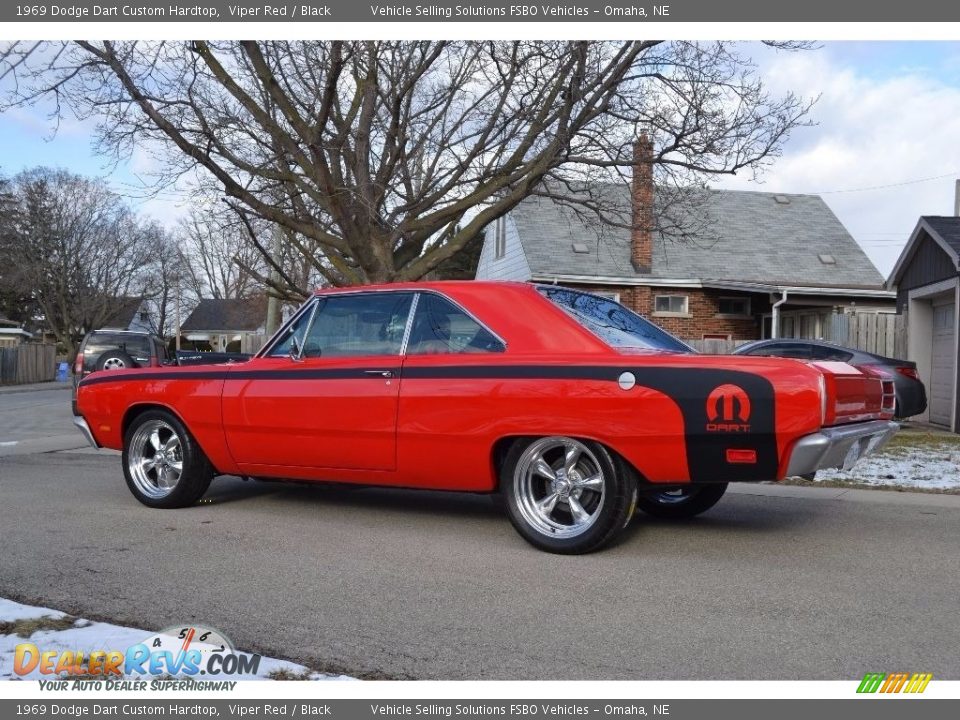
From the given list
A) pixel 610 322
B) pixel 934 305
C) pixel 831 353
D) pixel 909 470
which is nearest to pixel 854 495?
pixel 909 470

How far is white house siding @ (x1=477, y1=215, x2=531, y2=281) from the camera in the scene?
26.8 meters

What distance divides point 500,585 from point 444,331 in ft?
6.09

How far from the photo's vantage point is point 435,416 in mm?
5836

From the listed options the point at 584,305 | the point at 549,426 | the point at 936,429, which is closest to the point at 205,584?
the point at 549,426

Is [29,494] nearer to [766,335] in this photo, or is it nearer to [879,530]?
[879,530]

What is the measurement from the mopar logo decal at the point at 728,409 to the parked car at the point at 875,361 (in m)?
8.66

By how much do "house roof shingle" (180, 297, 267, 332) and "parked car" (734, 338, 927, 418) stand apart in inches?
2476

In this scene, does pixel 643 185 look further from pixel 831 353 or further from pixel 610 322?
pixel 610 322

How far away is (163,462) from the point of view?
7207mm

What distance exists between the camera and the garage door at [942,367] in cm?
1563

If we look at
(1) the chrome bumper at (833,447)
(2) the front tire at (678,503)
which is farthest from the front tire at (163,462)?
(1) the chrome bumper at (833,447)

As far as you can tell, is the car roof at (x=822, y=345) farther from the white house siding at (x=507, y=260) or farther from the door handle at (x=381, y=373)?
→ the white house siding at (x=507, y=260)

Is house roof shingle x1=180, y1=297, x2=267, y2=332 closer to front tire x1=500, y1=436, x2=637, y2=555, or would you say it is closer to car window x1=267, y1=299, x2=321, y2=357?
car window x1=267, y1=299, x2=321, y2=357

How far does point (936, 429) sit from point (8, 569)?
→ 1442cm
